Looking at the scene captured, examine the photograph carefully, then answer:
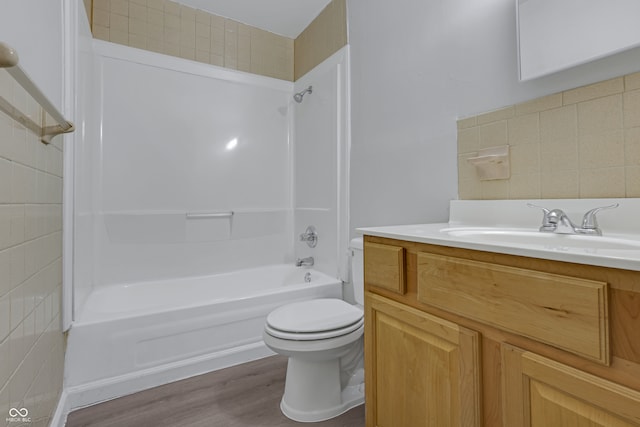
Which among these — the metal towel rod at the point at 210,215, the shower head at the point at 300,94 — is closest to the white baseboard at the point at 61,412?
the metal towel rod at the point at 210,215

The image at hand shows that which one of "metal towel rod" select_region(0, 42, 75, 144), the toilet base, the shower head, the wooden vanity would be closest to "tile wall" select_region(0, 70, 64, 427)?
"metal towel rod" select_region(0, 42, 75, 144)

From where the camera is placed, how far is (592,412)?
1.81 ft

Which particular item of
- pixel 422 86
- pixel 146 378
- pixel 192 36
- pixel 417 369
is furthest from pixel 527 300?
pixel 192 36

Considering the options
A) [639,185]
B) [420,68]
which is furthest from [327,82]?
Result: [639,185]

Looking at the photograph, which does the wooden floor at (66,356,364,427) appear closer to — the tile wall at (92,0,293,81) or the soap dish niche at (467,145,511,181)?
the soap dish niche at (467,145,511,181)

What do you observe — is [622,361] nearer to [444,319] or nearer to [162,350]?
[444,319]

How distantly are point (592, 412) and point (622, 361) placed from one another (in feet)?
0.36

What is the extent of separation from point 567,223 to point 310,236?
70.1 inches

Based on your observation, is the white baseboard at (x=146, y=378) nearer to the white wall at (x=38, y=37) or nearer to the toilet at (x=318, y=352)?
the toilet at (x=318, y=352)

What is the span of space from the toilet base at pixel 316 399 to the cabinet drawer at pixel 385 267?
1.99 feet

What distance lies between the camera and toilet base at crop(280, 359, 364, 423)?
137 cm

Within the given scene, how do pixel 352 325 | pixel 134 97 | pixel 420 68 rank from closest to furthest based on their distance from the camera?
pixel 352 325, pixel 420 68, pixel 134 97

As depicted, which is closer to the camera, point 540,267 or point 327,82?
point 540,267

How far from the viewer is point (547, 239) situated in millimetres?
947
